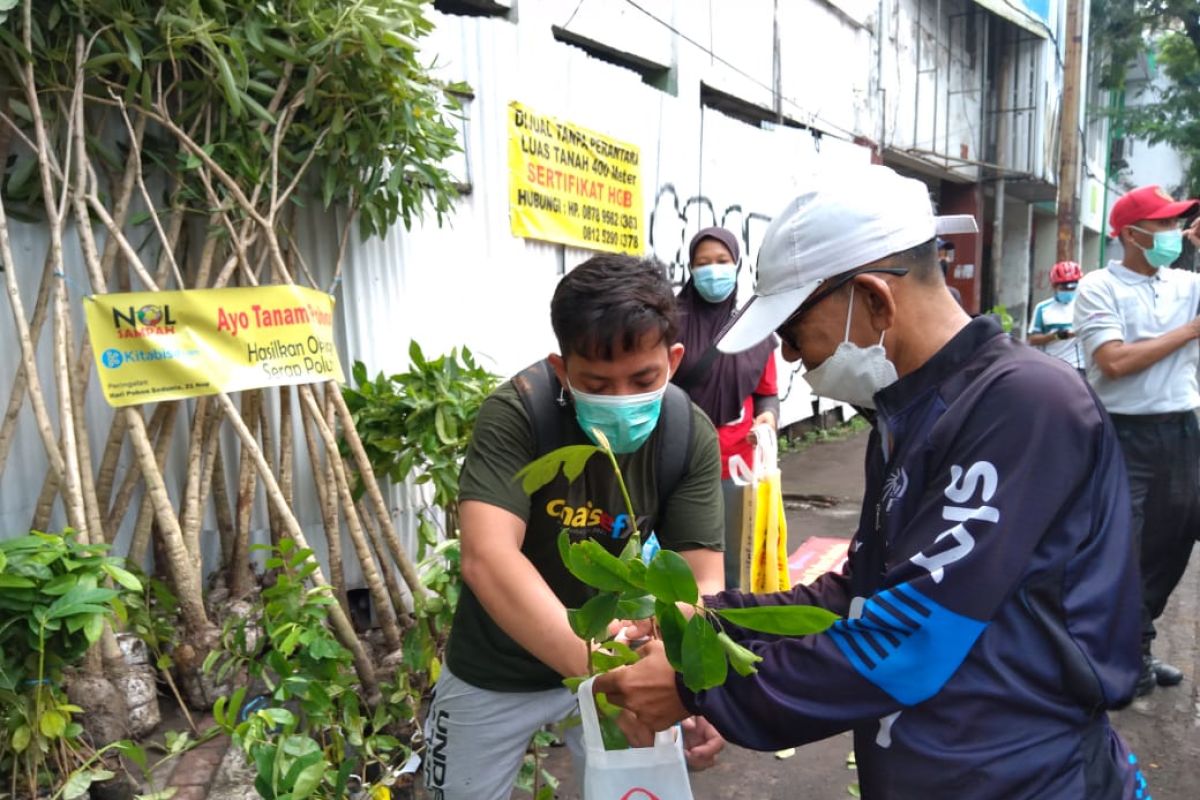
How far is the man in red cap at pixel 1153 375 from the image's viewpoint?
3.23 m

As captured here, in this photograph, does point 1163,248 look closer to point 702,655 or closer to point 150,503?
point 702,655

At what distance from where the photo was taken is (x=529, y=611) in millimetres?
1621

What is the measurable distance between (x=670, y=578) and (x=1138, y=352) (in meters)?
2.93

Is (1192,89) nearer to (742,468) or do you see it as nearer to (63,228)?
(742,468)

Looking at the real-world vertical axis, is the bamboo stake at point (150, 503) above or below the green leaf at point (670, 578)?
below

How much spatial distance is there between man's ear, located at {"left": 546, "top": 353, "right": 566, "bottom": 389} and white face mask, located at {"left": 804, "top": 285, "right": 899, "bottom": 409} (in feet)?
1.88

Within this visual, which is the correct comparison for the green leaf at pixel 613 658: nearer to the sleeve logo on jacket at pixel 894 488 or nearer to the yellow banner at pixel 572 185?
the sleeve logo on jacket at pixel 894 488

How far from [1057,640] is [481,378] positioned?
2.56m

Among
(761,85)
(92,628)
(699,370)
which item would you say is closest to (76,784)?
(92,628)

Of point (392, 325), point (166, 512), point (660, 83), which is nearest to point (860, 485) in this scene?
point (660, 83)

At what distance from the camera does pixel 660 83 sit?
21.6ft

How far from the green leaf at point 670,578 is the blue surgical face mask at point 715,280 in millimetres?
2745

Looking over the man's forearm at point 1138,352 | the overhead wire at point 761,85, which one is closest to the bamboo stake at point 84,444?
the man's forearm at point 1138,352

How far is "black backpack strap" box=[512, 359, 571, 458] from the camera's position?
176 centimetres
